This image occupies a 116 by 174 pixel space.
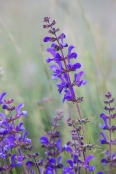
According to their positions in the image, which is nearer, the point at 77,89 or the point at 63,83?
the point at 63,83

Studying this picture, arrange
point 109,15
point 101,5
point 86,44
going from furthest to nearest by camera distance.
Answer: point 101,5 < point 109,15 < point 86,44

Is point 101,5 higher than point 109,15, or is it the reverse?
point 101,5

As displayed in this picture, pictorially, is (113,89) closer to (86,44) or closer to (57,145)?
(86,44)

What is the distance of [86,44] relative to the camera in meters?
2.79

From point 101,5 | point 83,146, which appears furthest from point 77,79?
point 101,5

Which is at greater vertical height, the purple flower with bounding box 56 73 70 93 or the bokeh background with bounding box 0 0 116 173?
the bokeh background with bounding box 0 0 116 173

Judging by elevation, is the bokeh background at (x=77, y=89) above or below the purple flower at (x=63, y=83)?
above

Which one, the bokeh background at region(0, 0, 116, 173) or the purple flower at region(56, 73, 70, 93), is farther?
the bokeh background at region(0, 0, 116, 173)

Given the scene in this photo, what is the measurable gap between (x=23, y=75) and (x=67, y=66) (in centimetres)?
272

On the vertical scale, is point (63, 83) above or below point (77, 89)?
below

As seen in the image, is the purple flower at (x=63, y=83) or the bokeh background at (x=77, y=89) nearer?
the purple flower at (x=63, y=83)

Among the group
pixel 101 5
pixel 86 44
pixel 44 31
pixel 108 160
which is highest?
pixel 101 5

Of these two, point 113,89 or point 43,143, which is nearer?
point 43,143

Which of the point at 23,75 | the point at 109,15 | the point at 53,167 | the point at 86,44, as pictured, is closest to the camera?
the point at 53,167
